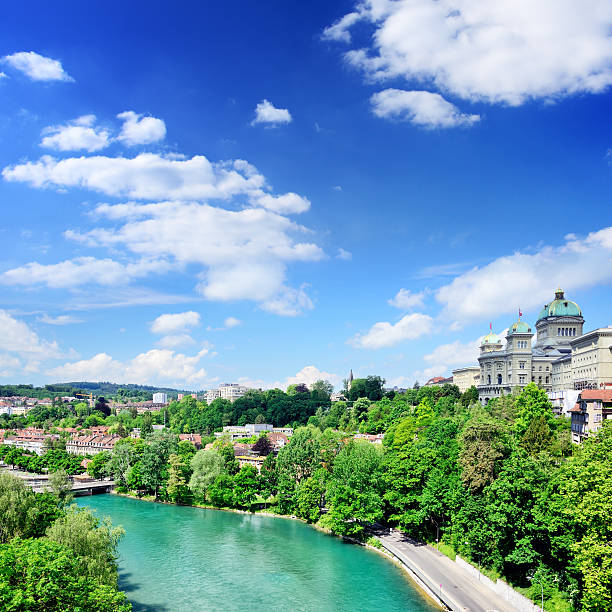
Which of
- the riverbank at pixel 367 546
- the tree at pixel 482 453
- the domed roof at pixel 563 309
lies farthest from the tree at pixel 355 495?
the domed roof at pixel 563 309

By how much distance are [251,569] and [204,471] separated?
18916 millimetres

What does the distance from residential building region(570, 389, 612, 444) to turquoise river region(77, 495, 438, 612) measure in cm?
1748

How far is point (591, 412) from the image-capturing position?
127ft

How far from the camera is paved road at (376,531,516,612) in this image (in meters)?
24.6

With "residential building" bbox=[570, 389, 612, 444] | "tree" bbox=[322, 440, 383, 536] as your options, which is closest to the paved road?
"tree" bbox=[322, 440, 383, 536]

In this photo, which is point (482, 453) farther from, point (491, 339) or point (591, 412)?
point (491, 339)

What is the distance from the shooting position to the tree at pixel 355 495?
120 ft

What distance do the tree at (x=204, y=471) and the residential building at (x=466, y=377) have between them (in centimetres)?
5033

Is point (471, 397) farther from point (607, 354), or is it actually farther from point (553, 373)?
point (607, 354)

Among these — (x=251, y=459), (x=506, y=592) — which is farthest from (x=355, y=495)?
Result: (x=251, y=459)

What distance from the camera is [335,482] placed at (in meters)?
39.9

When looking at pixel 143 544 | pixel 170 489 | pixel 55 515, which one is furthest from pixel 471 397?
pixel 55 515

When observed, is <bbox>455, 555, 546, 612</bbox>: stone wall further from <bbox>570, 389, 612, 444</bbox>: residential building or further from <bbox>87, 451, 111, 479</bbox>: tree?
<bbox>87, 451, 111, 479</bbox>: tree

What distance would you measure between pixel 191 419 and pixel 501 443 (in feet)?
289
